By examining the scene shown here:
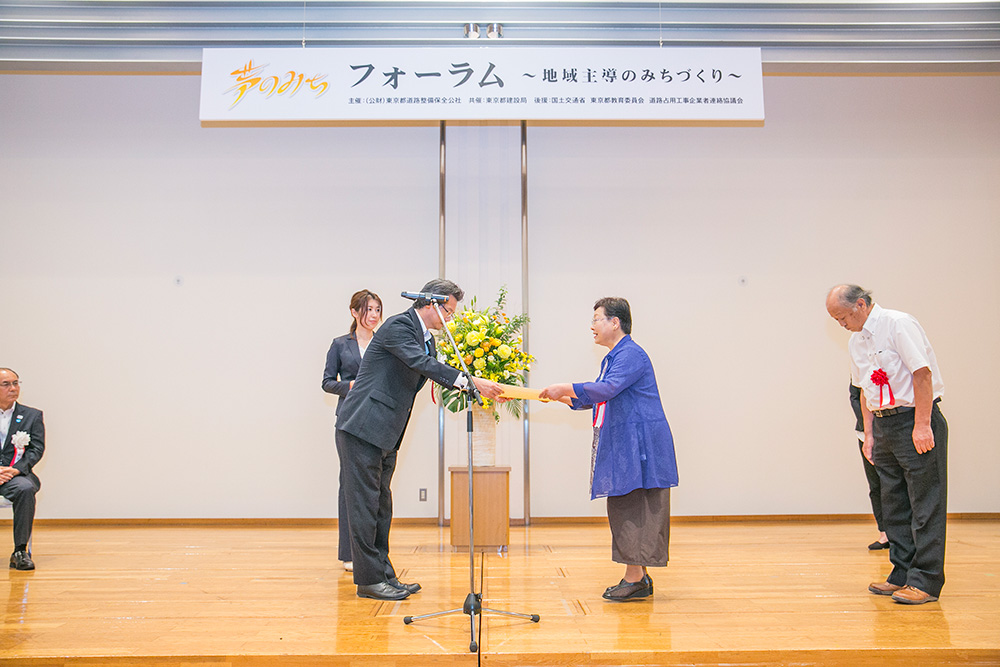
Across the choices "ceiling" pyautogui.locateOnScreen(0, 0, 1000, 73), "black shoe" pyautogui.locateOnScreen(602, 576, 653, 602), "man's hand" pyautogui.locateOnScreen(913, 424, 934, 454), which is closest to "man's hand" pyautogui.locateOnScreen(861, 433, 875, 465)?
"man's hand" pyautogui.locateOnScreen(913, 424, 934, 454)

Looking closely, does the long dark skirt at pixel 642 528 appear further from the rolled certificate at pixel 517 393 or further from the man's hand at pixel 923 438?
the man's hand at pixel 923 438

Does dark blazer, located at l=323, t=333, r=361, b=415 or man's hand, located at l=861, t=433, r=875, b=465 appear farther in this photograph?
dark blazer, located at l=323, t=333, r=361, b=415

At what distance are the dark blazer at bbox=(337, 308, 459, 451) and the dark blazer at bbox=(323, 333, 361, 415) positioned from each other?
1.05 meters

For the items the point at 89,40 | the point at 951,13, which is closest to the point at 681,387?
the point at 951,13

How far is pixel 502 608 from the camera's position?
3268mm

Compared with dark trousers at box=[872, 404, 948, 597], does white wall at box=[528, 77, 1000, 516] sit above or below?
above

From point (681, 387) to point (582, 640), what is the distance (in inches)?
149

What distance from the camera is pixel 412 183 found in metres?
6.38

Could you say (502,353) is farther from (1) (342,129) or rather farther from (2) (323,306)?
(1) (342,129)

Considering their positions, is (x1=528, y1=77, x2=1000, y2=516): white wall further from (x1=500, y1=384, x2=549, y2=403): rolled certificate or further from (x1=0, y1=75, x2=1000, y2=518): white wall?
(x1=500, y1=384, x2=549, y2=403): rolled certificate

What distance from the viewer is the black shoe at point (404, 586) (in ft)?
11.6

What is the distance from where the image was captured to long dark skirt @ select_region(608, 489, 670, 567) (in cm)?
339

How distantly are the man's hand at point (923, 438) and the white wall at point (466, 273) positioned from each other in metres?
2.99

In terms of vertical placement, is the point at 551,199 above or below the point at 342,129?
below
